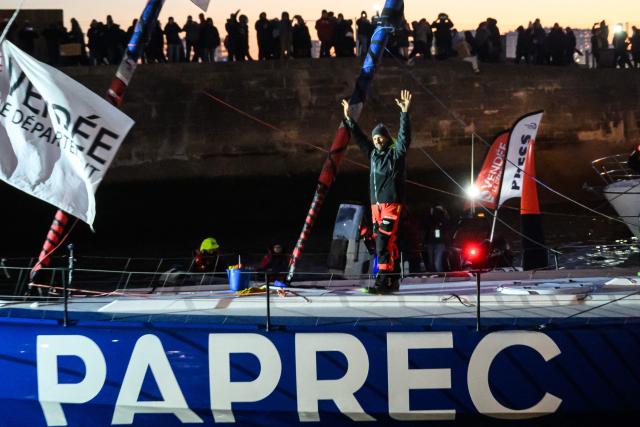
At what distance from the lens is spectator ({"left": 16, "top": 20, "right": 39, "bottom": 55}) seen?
19109 millimetres

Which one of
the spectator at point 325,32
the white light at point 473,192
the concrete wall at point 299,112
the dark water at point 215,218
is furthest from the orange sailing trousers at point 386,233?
the spectator at point 325,32

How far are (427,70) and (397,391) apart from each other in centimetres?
1541

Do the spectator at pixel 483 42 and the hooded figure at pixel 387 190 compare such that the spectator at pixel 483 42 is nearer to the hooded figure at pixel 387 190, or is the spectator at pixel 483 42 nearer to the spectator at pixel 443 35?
the spectator at pixel 443 35

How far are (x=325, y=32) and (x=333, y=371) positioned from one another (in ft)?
48.5

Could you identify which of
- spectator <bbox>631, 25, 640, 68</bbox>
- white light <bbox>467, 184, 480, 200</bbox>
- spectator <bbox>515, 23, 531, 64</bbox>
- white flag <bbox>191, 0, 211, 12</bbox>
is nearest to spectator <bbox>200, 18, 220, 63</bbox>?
spectator <bbox>515, 23, 531, 64</bbox>

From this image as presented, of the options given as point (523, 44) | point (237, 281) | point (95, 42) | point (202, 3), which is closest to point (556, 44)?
point (523, 44)

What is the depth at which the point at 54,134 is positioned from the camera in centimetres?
746

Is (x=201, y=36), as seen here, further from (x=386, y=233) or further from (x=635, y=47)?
(x=386, y=233)

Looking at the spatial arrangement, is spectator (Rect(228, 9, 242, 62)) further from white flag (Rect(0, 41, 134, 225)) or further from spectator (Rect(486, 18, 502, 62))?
white flag (Rect(0, 41, 134, 225))

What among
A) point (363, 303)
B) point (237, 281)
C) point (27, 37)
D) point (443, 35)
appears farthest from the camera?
point (443, 35)

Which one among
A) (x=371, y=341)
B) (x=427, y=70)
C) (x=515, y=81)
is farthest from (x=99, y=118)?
(x=515, y=81)

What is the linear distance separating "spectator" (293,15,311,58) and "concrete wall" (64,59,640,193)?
0.28 meters

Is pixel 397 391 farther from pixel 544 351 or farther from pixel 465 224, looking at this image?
pixel 465 224

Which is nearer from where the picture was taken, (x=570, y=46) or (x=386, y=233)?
(x=386, y=233)
